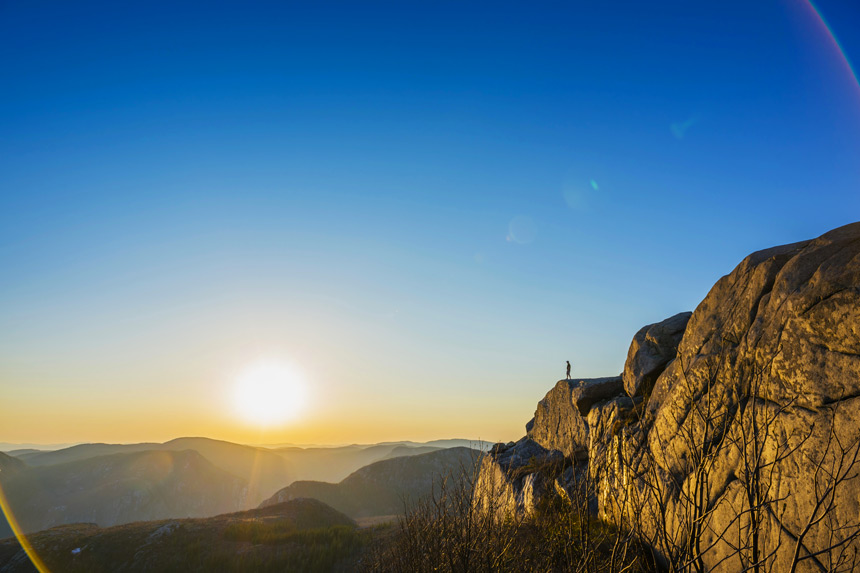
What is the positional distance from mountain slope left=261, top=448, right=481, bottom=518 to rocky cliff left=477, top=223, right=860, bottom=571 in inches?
1830

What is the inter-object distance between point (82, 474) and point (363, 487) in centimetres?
5737

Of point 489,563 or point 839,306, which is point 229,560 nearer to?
point 489,563

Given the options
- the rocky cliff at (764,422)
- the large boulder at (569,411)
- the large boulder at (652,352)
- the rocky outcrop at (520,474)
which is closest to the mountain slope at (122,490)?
the rocky outcrop at (520,474)

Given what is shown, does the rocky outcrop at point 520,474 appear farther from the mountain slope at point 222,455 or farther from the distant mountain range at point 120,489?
the mountain slope at point 222,455

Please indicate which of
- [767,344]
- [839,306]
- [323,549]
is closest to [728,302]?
[767,344]

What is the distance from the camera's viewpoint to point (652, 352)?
36.5 feet

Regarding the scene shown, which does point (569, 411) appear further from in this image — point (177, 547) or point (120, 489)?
point (120, 489)

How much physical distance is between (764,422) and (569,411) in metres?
9.68

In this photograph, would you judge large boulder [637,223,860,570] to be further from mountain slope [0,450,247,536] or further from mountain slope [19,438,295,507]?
mountain slope [19,438,295,507]

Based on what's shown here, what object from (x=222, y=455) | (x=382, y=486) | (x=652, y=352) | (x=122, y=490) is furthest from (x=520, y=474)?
(x=222, y=455)

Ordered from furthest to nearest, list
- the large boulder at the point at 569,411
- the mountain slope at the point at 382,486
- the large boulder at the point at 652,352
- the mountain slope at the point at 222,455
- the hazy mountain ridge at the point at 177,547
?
the mountain slope at the point at 222,455, the mountain slope at the point at 382,486, the hazy mountain ridge at the point at 177,547, the large boulder at the point at 569,411, the large boulder at the point at 652,352

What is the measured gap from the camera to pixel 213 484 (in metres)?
87.8

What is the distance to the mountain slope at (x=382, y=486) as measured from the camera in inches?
2053

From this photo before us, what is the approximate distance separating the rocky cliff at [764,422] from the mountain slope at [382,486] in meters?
46.5
